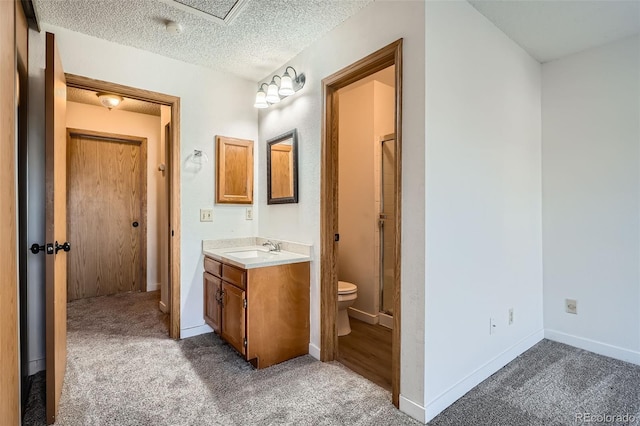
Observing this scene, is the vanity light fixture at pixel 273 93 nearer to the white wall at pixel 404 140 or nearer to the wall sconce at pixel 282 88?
the wall sconce at pixel 282 88

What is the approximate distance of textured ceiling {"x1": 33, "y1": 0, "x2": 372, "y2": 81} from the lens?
2021 millimetres

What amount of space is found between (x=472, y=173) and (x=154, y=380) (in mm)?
2342

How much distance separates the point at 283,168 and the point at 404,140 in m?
1.25

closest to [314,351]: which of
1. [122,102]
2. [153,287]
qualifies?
[153,287]

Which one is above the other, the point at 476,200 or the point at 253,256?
the point at 476,200

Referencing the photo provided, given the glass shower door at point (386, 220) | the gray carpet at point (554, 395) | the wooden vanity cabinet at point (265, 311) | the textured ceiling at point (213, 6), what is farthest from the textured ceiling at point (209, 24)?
the gray carpet at point (554, 395)

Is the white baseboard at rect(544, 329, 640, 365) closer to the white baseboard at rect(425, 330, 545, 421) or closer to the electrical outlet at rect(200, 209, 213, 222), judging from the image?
the white baseboard at rect(425, 330, 545, 421)

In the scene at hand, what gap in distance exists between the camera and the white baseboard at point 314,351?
7.74 feet

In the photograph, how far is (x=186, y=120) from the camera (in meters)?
2.79

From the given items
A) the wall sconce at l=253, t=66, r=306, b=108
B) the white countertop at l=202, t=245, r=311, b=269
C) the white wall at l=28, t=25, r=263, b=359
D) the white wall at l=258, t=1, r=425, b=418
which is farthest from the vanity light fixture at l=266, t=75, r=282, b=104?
the white countertop at l=202, t=245, r=311, b=269

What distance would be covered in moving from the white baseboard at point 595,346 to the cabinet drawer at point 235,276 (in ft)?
8.26

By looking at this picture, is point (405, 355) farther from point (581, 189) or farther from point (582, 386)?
point (581, 189)

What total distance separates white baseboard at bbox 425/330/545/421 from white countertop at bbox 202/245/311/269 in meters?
1.20

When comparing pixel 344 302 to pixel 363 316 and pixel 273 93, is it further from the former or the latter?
pixel 273 93
